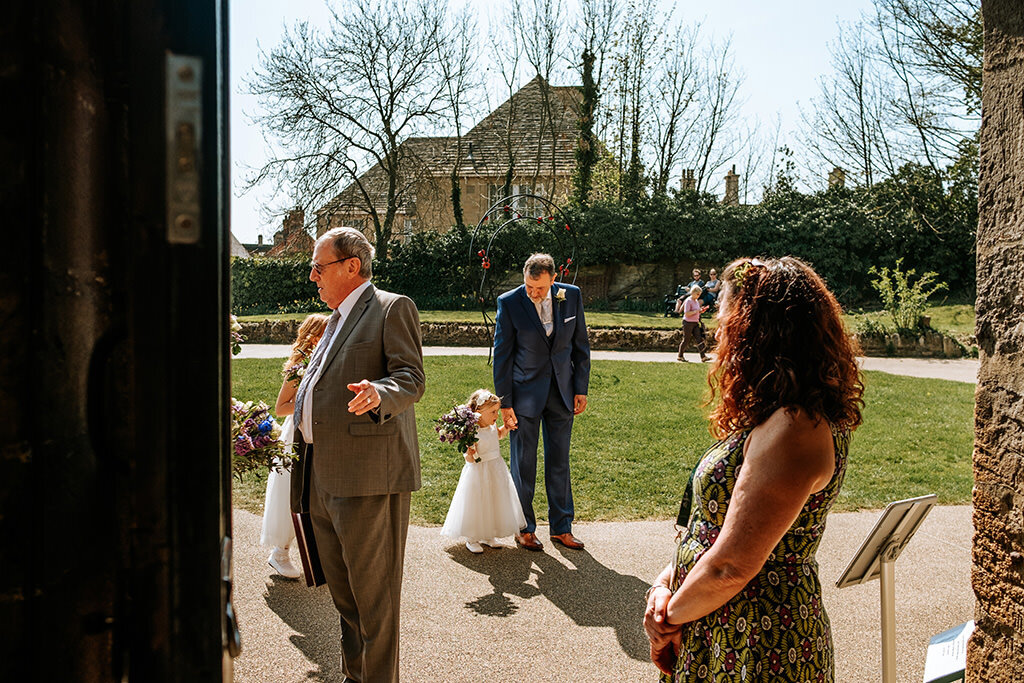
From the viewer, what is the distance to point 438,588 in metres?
5.32

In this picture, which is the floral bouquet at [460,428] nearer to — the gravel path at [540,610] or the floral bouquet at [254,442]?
the gravel path at [540,610]

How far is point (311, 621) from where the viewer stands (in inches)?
184

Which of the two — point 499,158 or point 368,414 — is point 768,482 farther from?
point 499,158

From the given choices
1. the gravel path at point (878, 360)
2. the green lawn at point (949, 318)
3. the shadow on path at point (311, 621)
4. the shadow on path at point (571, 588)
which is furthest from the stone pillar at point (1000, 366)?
the green lawn at point (949, 318)

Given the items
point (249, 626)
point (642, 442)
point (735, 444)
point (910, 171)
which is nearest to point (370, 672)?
point (249, 626)

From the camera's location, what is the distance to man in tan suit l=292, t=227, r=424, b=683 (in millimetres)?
3514

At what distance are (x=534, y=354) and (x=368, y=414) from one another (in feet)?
9.49

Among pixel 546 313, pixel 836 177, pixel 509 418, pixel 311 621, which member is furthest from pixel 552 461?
pixel 836 177

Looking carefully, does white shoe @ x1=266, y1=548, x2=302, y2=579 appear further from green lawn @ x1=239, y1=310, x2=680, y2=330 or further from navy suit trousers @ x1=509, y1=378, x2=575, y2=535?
green lawn @ x1=239, y1=310, x2=680, y2=330

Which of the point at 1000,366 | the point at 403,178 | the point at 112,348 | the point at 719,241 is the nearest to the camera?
the point at 112,348

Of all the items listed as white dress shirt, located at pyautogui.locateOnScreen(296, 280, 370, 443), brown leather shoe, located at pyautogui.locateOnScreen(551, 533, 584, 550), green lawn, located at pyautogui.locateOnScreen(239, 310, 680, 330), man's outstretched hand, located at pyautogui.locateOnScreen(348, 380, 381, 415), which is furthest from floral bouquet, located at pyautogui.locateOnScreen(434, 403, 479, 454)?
green lawn, located at pyautogui.locateOnScreen(239, 310, 680, 330)

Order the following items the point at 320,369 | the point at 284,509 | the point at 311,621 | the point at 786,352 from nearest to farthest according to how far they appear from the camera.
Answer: the point at 786,352 → the point at 320,369 → the point at 311,621 → the point at 284,509

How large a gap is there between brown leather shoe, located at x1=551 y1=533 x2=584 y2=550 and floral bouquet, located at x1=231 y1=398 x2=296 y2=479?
263 centimetres

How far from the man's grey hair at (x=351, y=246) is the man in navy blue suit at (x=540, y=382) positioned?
2501mm
